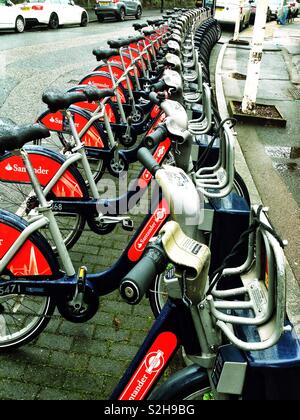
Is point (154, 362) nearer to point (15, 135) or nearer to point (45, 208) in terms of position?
point (45, 208)

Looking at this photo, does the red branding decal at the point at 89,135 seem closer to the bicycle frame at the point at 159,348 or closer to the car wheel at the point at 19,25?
the bicycle frame at the point at 159,348

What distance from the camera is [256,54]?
7.25 metres

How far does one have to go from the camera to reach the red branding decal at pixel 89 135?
4.59 m

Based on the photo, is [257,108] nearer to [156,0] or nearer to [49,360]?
[49,360]

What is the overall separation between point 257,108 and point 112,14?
57.4 feet

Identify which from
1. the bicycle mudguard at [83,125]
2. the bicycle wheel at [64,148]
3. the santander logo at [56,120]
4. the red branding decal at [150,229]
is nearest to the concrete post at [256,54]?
the bicycle wheel at [64,148]

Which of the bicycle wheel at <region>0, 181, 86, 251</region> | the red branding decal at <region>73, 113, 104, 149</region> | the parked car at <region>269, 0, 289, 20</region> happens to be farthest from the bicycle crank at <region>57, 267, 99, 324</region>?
the parked car at <region>269, 0, 289, 20</region>

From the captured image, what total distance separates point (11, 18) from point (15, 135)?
49.8 feet

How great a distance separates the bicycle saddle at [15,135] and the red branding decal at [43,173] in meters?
0.91

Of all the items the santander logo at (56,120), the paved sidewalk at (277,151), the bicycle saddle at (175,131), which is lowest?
the paved sidewalk at (277,151)

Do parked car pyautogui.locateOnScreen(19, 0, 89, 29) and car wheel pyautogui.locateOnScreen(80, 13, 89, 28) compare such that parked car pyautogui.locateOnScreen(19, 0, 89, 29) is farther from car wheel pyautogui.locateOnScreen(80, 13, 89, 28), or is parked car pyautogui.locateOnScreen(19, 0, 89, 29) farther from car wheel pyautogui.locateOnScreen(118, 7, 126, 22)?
car wheel pyautogui.locateOnScreen(118, 7, 126, 22)

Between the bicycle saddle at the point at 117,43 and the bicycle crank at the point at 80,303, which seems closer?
the bicycle crank at the point at 80,303

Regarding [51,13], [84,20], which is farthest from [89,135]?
[84,20]

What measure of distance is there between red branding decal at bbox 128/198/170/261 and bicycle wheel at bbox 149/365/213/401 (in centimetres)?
113
